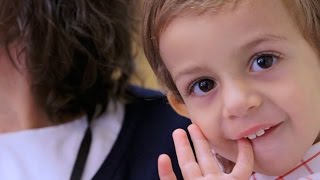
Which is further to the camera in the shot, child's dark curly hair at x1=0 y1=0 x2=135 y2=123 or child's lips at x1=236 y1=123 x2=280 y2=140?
child's dark curly hair at x1=0 y1=0 x2=135 y2=123

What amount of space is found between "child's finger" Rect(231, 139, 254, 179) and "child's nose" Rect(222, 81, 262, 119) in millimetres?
51

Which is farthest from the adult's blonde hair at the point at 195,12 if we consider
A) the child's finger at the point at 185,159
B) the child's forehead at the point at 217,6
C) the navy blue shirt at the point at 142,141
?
the navy blue shirt at the point at 142,141

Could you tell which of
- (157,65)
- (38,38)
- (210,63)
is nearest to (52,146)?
(38,38)

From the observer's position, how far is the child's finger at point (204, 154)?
84 centimetres

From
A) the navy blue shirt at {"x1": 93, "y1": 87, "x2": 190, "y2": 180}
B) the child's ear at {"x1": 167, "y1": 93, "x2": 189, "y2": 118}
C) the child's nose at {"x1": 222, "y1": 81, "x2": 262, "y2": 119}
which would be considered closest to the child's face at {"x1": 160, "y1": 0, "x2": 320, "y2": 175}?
the child's nose at {"x1": 222, "y1": 81, "x2": 262, "y2": 119}

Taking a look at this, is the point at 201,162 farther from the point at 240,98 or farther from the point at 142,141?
the point at 142,141

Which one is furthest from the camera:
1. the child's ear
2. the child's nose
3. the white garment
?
the white garment

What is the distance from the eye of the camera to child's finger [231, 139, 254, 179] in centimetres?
84

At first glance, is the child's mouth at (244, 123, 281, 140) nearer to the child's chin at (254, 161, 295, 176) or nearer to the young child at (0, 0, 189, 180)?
the child's chin at (254, 161, 295, 176)

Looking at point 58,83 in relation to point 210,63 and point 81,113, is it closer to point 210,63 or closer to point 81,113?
point 81,113

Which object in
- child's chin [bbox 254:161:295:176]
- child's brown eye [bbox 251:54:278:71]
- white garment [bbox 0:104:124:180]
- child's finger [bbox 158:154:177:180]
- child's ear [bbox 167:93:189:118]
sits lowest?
white garment [bbox 0:104:124:180]

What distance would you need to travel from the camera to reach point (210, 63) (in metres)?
0.84

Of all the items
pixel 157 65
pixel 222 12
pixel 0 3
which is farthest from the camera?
pixel 0 3

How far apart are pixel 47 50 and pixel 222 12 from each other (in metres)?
0.45
